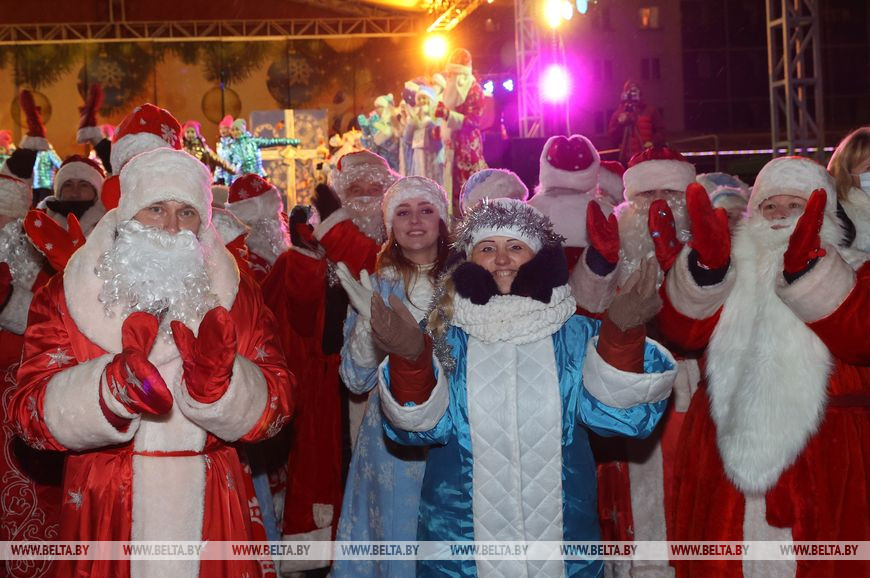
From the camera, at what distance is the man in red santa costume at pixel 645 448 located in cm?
441

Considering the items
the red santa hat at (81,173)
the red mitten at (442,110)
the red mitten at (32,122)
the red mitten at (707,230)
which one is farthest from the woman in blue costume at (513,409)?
the red mitten at (442,110)

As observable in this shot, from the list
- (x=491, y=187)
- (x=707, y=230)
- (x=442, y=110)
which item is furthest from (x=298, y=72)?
(x=707, y=230)

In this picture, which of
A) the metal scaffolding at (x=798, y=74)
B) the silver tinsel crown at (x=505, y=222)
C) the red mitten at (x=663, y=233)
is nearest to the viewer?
the silver tinsel crown at (x=505, y=222)

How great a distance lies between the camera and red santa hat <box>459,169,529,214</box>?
5758 mm

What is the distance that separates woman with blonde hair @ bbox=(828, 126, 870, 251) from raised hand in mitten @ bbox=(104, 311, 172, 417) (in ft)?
8.34

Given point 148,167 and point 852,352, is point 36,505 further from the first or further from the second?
point 852,352

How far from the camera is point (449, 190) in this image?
424 inches

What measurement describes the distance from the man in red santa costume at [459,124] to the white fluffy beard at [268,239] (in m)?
4.50

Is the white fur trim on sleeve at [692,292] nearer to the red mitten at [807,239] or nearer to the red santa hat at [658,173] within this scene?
the red mitten at [807,239]

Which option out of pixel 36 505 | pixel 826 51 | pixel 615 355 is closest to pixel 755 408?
pixel 615 355

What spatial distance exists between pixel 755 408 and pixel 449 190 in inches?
301

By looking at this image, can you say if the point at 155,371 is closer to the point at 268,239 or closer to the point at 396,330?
the point at 396,330

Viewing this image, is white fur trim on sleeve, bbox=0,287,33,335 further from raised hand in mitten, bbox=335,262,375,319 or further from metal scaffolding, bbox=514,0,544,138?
metal scaffolding, bbox=514,0,544,138

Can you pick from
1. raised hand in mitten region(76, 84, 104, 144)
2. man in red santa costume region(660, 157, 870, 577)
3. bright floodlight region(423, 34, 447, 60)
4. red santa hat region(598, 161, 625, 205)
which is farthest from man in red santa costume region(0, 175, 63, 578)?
bright floodlight region(423, 34, 447, 60)
